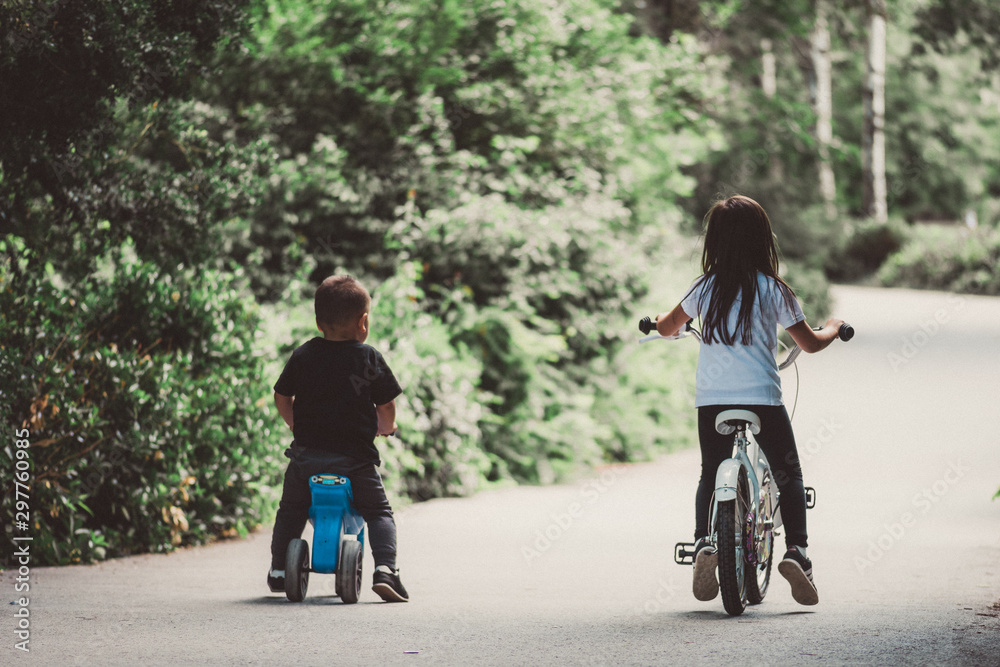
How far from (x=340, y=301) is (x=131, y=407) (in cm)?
235

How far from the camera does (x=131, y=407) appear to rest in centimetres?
730

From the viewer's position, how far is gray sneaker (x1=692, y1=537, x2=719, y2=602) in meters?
5.27

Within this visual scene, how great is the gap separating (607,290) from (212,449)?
541 centimetres

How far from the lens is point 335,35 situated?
11.9m

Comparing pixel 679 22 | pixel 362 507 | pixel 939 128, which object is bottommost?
pixel 362 507

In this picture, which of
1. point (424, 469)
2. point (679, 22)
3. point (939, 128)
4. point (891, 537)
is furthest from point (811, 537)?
point (939, 128)

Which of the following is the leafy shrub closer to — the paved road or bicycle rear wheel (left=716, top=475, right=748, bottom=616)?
the paved road

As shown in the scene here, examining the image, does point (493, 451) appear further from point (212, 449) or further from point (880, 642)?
point (880, 642)

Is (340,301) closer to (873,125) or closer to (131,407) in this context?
(131,407)

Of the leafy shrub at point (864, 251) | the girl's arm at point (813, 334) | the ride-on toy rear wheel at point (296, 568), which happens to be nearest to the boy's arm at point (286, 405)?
the ride-on toy rear wheel at point (296, 568)

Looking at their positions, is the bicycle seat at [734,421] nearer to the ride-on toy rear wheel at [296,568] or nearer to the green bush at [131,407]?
the ride-on toy rear wheel at [296,568]

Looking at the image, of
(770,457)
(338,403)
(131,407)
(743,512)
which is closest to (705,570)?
(743,512)

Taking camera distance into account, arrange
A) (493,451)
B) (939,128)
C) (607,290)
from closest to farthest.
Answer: (493,451)
(607,290)
(939,128)

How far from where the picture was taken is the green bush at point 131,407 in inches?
272
